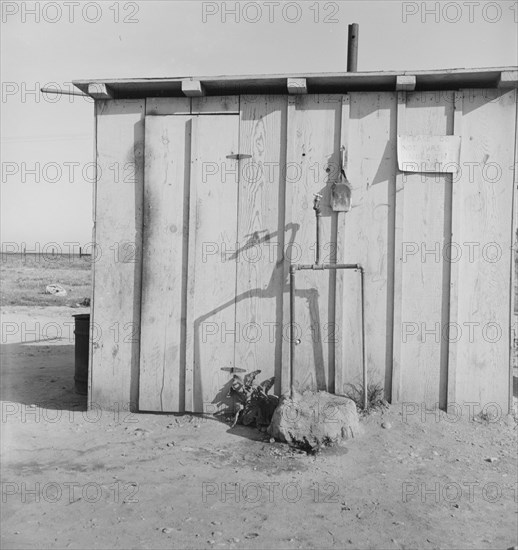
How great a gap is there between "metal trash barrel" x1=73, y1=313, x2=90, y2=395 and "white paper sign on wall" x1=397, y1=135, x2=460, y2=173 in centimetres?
407

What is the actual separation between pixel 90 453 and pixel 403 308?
3338mm

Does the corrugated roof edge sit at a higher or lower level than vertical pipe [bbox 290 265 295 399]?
higher

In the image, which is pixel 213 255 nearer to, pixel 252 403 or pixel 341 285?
pixel 341 285

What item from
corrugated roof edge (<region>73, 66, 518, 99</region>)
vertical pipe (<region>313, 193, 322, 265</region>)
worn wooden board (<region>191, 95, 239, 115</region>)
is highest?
corrugated roof edge (<region>73, 66, 518, 99</region>)

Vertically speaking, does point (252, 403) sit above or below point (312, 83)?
below

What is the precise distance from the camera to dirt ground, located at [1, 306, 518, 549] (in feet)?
11.3

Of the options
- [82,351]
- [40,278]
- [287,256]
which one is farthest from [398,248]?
[40,278]

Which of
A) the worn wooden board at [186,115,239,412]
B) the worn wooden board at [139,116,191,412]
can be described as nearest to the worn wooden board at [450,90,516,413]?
the worn wooden board at [186,115,239,412]

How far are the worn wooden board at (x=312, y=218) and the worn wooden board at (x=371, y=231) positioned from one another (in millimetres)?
167

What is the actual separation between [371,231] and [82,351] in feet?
12.3

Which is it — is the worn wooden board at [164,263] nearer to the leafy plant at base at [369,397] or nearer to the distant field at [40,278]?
the leafy plant at base at [369,397]

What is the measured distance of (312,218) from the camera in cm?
554

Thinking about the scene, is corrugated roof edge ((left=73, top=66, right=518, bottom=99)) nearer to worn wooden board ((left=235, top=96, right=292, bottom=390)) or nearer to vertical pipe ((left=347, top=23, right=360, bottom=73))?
worn wooden board ((left=235, top=96, right=292, bottom=390))

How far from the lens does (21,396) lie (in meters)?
6.58
